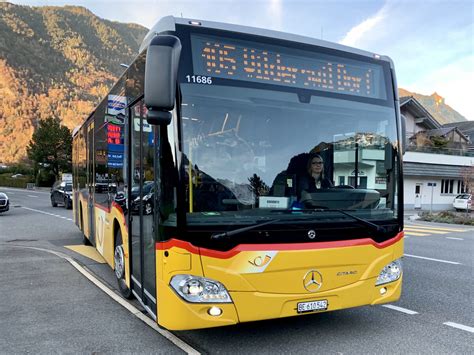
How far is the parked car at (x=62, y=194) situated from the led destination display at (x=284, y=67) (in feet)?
68.8

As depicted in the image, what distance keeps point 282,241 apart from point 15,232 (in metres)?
11.8

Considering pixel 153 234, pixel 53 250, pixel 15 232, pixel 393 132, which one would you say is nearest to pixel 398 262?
pixel 393 132

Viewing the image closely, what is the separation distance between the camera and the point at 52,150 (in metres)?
54.8

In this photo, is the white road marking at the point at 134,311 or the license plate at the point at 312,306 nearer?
the license plate at the point at 312,306

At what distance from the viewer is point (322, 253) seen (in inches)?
154

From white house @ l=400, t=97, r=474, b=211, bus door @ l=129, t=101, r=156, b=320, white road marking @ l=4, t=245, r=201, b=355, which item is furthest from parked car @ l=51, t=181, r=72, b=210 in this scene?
white house @ l=400, t=97, r=474, b=211

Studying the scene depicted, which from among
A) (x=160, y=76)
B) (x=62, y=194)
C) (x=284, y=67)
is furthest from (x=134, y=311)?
(x=62, y=194)

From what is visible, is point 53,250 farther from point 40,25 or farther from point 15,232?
point 40,25

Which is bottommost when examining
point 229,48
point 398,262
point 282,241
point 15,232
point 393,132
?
point 15,232

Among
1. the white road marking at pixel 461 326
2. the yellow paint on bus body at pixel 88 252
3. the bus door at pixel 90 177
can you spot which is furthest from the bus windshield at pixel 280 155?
the yellow paint on bus body at pixel 88 252

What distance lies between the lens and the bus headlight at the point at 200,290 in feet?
11.7

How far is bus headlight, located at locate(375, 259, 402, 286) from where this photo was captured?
4293mm

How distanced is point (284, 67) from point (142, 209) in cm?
205

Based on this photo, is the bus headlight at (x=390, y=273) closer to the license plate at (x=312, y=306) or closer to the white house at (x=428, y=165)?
the license plate at (x=312, y=306)
